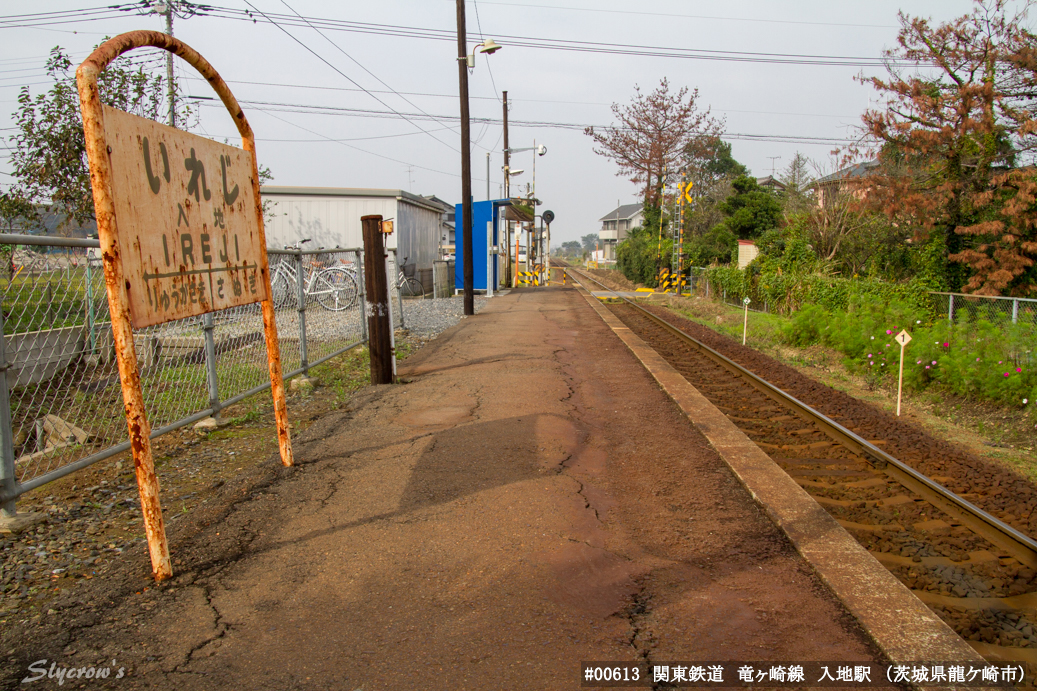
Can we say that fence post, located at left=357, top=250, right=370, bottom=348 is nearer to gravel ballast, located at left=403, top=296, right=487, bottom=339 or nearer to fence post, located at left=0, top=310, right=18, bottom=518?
gravel ballast, located at left=403, top=296, right=487, bottom=339

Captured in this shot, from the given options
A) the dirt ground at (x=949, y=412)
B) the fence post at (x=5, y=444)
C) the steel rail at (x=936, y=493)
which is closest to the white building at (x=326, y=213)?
the dirt ground at (x=949, y=412)

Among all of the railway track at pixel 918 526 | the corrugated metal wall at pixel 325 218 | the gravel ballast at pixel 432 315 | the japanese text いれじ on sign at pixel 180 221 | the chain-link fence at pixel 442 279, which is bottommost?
the railway track at pixel 918 526

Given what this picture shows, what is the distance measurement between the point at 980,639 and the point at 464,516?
264cm

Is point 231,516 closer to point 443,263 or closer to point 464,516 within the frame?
point 464,516

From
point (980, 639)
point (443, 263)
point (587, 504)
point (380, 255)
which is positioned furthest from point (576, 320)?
point (980, 639)

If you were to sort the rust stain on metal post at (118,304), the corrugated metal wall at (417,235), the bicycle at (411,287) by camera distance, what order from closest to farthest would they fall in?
the rust stain on metal post at (118,304) → the corrugated metal wall at (417,235) → the bicycle at (411,287)

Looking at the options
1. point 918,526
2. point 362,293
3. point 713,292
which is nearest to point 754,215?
point 713,292

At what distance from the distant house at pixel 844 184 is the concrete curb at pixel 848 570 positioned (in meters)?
15.0

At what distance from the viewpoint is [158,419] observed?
5430 millimetres

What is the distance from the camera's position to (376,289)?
8.05 m

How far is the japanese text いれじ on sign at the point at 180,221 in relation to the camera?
325 centimetres

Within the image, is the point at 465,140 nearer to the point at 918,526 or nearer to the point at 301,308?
the point at 301,308

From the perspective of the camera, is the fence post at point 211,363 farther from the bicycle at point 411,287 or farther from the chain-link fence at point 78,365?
the bicycle at point 411,287

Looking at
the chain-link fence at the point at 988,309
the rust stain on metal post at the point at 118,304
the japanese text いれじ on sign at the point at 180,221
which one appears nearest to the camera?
the rust stain on metal post at the point at 118,304
